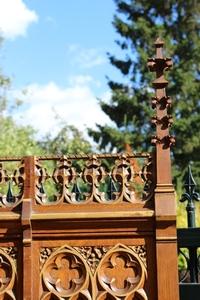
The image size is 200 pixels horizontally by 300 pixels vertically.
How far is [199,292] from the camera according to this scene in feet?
17.8

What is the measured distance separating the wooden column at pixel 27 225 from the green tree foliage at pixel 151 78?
18732mm

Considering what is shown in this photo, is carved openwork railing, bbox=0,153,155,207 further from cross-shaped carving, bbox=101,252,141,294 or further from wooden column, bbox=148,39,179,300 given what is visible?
cross-shaped carving, bbox=101,252,141,294

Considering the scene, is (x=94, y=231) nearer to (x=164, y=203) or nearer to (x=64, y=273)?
(x=64, y=273)

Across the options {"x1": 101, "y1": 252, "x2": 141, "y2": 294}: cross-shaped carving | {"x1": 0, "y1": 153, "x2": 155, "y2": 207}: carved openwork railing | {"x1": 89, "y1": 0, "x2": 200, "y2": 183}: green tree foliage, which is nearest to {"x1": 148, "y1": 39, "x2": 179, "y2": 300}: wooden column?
{"x1": 0, "y1": 153, "x2": 155, "y2": 207}: carved openwork railing

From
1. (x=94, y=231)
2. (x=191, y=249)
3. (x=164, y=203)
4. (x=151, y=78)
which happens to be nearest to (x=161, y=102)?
(x=164, y=203)

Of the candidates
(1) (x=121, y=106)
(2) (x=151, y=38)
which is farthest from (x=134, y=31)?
(1) (x=121, y=106)

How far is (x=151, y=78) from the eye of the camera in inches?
939

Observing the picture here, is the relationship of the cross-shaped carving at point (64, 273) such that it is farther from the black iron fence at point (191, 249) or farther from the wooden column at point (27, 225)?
the black iron fence at point (191, 249)

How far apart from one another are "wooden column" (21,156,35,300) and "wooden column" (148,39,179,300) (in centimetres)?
104

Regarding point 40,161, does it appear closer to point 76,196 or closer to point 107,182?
point 76,196

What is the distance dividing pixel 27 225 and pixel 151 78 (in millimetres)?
19444

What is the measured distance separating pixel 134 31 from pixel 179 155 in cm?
581

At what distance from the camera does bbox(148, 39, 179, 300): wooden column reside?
15.7ft

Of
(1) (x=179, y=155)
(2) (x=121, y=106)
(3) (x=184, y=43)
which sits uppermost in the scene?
(3) (x=184, y=43)
